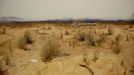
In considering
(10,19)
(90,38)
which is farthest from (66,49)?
(10,19)

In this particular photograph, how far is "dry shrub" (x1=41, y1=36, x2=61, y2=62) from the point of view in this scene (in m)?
2.58

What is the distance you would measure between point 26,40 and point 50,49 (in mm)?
353

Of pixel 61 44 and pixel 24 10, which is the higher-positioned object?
pixel 24 10

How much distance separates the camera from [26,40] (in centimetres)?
273

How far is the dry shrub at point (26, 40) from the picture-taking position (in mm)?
2709

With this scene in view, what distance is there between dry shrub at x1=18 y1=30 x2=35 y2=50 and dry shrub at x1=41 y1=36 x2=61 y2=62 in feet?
0.67

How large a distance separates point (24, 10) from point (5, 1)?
0.31m

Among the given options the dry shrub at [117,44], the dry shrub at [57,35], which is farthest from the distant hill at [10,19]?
the dry shrub at [117,44]

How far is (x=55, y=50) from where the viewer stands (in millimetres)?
2629

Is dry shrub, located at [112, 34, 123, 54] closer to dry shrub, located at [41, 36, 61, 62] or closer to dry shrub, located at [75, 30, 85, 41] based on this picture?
→ dry shrub, located at [75, 30, 85, 41]

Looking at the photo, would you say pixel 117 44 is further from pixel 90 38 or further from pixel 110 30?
pixel 90 38

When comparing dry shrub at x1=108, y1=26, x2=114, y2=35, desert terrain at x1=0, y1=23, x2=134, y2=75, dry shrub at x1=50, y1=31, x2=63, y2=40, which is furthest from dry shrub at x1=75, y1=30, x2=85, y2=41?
dry shrub at x1=108, y1=26, x2=114, y2=35

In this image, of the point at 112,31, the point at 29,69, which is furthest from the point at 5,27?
the point at 112,31

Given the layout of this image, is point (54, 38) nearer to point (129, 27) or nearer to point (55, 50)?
point (55, 50)
